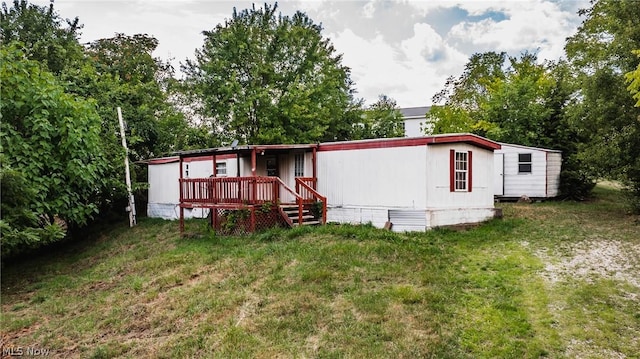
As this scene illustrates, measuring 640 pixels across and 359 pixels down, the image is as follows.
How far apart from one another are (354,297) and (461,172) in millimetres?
6047

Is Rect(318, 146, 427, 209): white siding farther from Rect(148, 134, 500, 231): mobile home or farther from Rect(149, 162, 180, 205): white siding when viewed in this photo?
Rect(149, 162, 180, 205): white siding

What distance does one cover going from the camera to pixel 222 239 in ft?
36.6

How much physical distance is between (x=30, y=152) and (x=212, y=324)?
25.3 feet

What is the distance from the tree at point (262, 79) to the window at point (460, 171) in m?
10.5

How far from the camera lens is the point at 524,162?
16.2m

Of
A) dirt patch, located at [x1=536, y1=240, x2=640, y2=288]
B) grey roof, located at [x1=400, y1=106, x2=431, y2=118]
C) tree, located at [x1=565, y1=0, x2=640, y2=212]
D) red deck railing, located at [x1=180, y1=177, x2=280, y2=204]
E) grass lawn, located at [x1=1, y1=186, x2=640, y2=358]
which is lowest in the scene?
grass lawn, located at [x1=1, y1=186, x2=640, y2=358]

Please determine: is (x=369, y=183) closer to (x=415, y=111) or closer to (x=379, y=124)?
(x=379, y=124)

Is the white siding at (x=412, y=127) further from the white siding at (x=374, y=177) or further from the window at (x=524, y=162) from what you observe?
the white siding at (x=374, y=177)

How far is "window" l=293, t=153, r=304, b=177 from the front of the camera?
13.1m

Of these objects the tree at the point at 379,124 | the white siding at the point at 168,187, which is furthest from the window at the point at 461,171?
the tree at the point at 379,124

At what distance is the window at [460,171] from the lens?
10.9m

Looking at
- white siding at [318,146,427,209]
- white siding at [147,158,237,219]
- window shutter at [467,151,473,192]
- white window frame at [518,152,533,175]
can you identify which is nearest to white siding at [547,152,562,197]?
white window frame at [518,152,533,175]

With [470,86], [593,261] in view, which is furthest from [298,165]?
[470,86]

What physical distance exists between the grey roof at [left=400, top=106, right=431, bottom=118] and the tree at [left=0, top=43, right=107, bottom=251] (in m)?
28.6
